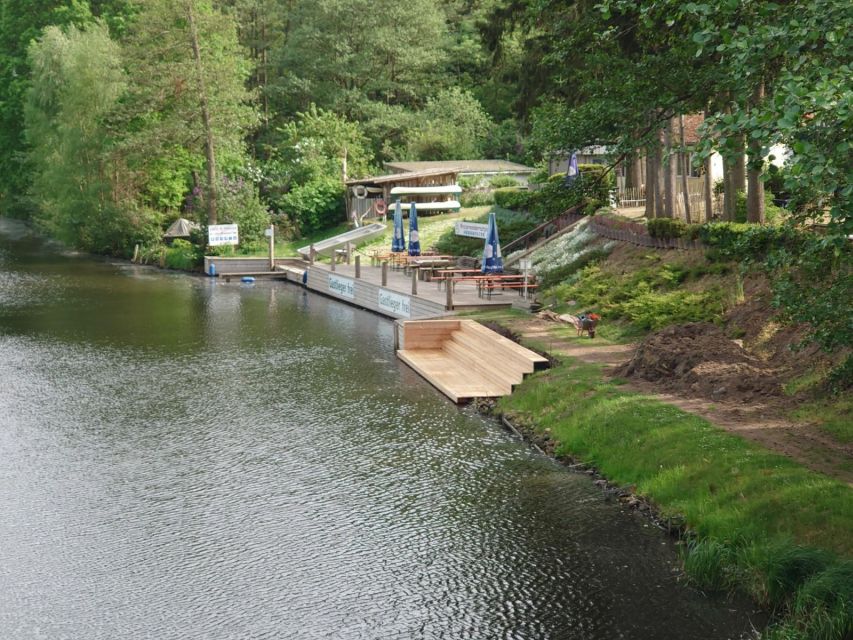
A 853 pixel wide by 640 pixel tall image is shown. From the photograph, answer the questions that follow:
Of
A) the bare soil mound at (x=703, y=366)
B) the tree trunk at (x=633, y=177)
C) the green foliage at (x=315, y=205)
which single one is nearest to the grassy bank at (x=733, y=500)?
the bare soil mound at (x=703, y=366)

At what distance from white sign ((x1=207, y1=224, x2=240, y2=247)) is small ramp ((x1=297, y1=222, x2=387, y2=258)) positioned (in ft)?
12.3

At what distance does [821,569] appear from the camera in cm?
1167

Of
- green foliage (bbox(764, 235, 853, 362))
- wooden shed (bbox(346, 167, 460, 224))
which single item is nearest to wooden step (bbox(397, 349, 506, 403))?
green foliage (bbox(764, 235, 853, 362))

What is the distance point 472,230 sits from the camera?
4028 cm

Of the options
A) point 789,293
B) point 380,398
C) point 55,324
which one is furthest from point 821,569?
point 55,324

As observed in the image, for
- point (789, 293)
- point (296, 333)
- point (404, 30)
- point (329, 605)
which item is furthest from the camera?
point (404, 30)

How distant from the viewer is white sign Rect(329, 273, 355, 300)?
1614 inches

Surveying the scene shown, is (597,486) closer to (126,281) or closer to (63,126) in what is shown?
(126,281)

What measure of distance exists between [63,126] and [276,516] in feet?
180

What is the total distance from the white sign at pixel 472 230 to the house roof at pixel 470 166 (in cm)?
1727

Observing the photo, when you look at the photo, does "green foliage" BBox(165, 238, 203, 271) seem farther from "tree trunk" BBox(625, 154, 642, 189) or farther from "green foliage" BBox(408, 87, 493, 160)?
"tree trunk" BBox(625, 154, 642, 189)

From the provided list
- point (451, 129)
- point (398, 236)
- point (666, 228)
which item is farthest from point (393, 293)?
point (451, 129)

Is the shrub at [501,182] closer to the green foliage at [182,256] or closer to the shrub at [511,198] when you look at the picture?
the shrub at [511,198]

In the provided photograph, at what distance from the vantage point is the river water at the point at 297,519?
12.3m
